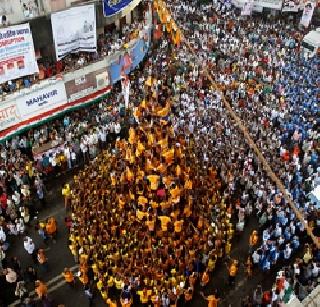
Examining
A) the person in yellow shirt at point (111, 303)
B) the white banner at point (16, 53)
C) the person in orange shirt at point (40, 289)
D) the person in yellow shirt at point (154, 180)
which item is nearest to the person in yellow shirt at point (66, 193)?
the person in yellow shirt at point (154, 180)

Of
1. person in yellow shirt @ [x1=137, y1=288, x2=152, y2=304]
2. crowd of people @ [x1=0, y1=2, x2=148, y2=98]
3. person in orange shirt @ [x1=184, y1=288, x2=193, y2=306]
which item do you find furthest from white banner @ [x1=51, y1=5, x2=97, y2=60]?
person in orange shirt @ [x1=184, y1=288, x2=193, y2=306]

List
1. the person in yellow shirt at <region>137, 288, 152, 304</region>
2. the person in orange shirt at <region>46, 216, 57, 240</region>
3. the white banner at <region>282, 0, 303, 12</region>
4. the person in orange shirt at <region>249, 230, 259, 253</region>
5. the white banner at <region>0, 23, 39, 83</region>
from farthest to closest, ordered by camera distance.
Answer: the white banner at <region>282, 0, 303, 12</region> < the white banner at <region>0, 23, 39, 83</region> < the person in orange shirt at <region>46, 216, 57, 240</region> < the person in orange shirt at <region>249, 230, 259, 253</region> < the person in yellow shirt at <region>137, 288, 152, 304</region>

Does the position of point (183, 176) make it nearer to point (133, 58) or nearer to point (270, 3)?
point (133, 58)

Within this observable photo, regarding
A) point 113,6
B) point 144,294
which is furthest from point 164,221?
point 113,6

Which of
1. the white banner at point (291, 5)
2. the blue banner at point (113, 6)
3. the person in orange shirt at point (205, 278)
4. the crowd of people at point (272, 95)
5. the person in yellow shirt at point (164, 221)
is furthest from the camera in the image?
the white banner at point (291, 5)

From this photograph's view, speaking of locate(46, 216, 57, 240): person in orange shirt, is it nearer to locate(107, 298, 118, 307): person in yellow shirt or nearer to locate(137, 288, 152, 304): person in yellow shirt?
locate(107, 298, 118, 307): person in yellow shirt

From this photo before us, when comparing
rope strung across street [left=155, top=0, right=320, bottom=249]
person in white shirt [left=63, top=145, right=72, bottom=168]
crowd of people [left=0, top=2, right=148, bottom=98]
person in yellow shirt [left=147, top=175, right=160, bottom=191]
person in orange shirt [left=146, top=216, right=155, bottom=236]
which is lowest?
person in white shirt [left=63, top=145, right=72, bottom=168]

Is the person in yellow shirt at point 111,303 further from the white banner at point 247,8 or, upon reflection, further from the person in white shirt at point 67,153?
the white banner at point 247,8
